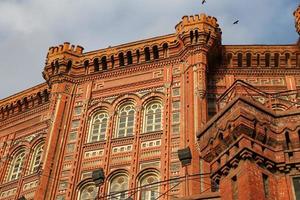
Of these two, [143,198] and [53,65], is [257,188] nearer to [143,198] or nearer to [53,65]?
[143,198]

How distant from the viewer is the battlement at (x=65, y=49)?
2230cm

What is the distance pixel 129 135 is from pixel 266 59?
6.19 metres

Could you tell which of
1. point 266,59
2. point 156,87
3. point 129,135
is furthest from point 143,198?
point 266,59

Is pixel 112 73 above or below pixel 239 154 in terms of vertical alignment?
above

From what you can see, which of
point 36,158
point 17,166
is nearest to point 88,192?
point 36,158

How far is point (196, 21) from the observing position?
68.3 ft

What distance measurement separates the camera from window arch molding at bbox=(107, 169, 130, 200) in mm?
17406

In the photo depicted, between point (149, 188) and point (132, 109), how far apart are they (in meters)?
3.92

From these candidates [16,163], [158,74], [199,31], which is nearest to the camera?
[199,31]

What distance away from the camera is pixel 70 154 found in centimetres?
1894

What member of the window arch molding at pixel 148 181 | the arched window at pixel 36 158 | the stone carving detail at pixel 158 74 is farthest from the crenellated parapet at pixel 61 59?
the window arch molding at pixel 148 181

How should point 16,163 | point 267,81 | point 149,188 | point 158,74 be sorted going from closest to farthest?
point 149,188, point 267,81, point 158,74, point 16,163

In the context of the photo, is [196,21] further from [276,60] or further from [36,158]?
[36,158]

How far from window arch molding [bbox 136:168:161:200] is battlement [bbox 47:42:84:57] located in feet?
23.5
